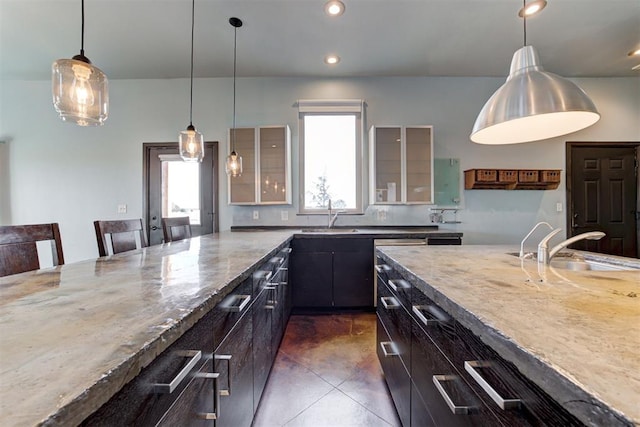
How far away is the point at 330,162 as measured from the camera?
3.86 m

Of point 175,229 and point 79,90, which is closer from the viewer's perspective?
point 79,90

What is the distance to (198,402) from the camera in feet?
2.56

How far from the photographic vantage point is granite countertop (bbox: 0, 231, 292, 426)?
0.38m

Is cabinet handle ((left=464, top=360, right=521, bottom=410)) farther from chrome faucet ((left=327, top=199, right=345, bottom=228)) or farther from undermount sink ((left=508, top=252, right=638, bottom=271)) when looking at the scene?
chrome faucet ((left=327, top=199, right=345, bottom=228))

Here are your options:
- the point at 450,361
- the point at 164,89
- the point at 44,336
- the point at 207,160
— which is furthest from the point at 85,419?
the point at 164,89

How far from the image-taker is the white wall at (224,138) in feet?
12.4

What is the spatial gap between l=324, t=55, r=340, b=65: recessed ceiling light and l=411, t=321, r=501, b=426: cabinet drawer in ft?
10.2

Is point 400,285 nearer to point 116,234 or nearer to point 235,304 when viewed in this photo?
point 235,304

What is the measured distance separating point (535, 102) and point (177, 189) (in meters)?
3.96

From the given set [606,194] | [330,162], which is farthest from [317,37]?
[606,194]

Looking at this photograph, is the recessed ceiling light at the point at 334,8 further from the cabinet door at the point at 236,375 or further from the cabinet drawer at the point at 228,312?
the cabinet door at the point at 236,375

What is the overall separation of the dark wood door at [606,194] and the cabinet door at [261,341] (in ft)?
13.8

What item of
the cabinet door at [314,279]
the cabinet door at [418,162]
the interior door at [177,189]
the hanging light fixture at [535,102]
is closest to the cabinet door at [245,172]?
the interior door at [177,189]

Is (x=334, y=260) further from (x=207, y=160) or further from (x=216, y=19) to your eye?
(x=216, y=19)
